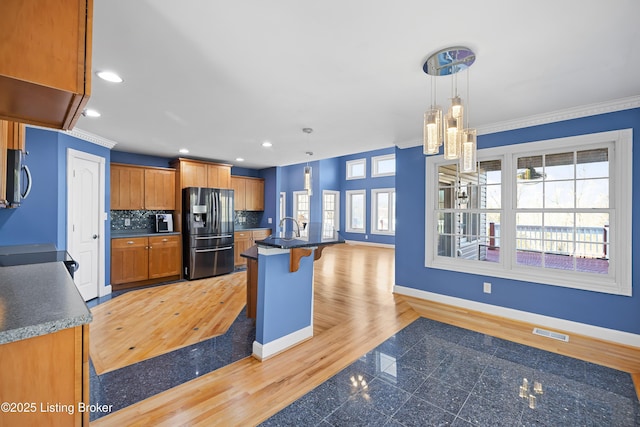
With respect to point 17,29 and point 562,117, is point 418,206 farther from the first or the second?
point 17,29

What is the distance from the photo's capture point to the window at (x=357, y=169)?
1016 cm

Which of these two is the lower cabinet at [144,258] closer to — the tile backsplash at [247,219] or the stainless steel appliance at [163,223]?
the stainless steel appliance at [163,223]

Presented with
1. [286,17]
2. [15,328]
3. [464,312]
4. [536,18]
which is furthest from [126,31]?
[464,312]

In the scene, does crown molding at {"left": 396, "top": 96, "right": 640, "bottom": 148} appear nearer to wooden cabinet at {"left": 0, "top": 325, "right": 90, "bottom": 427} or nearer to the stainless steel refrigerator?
wooden cabinet at {"left": 0, "top": 325, "right": 90, "bottom": 427}

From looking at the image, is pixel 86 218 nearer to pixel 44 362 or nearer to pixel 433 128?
pixel 44 362

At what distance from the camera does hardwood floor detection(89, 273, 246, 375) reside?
102 inches

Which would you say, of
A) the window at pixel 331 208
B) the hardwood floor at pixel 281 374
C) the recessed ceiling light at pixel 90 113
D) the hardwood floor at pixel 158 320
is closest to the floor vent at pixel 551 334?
the hardwood floor at pixel 281 374

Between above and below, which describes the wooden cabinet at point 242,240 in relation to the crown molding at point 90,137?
below

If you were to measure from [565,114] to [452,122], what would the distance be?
2.13 meters

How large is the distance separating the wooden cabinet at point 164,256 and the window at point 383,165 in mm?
6769

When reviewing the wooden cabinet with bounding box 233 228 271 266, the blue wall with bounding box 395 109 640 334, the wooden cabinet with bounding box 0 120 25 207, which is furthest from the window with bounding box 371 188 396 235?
the wooden cabinet with bounding box 0 120 25 207

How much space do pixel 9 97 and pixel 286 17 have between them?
51.4 inches

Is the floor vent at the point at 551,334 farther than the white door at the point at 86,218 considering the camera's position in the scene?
No

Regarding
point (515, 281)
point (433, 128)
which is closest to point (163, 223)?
point (433, 128)
